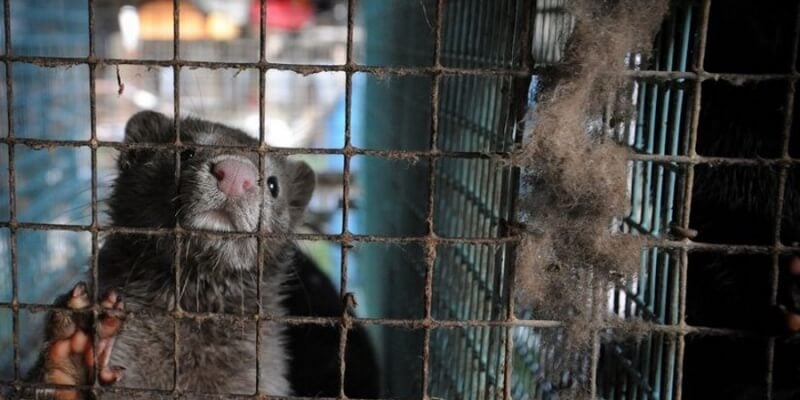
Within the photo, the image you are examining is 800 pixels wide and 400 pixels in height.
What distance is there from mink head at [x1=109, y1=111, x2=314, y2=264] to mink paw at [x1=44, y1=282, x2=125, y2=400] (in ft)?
0.71

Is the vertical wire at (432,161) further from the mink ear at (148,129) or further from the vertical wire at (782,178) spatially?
the mink ear at (148,129)

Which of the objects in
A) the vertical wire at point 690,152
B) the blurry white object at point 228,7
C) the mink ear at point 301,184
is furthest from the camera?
the blurry white object at point 228,7

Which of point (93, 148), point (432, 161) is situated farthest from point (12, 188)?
point (432, 161)

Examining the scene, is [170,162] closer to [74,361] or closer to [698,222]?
[74,361]

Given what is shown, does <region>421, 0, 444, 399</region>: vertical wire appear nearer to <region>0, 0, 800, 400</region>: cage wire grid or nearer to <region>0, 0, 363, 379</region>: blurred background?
<region>0, 0, 800, 400</region>: cage wire grid

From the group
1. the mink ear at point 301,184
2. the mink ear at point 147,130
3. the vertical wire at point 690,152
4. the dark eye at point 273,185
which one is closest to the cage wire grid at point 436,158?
the vertical wire at point 690,152

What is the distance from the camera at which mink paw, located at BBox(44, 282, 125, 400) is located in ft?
4.75

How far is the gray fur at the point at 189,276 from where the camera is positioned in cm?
181

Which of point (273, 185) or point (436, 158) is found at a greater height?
point (436, 158)

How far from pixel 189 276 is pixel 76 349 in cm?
45

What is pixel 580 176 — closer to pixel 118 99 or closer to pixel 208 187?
pixel 208 187

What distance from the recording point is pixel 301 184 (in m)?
2.32

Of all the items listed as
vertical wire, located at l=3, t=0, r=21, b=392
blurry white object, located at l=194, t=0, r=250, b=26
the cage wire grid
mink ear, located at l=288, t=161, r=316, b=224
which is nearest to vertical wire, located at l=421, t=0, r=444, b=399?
the cage wire grid

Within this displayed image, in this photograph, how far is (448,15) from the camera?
2117mm
